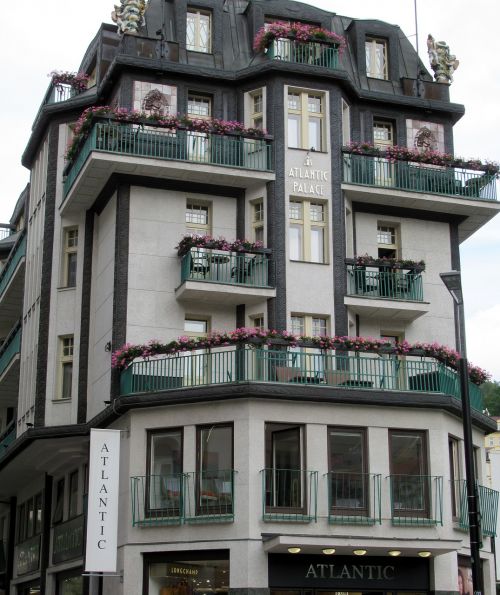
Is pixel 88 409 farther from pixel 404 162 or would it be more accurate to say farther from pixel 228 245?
pixel 404 162

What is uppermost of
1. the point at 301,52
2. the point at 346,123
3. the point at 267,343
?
the point at 301,52

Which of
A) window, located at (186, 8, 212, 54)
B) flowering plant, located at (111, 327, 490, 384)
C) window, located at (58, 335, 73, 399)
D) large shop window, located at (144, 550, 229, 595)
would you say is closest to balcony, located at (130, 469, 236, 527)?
large shop window, located at (144, 550, 229, 595)

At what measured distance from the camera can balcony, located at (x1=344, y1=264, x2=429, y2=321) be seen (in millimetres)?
35812

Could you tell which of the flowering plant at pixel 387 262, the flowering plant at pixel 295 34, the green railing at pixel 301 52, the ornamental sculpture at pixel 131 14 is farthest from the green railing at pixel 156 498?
the ornamental sculpture at pixel 131 14

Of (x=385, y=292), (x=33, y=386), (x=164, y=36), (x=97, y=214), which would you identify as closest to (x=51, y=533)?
(x=33, y=386)

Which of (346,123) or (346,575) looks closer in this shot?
(346,575)

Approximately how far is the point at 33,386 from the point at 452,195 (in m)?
14.6

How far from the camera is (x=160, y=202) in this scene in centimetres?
3584

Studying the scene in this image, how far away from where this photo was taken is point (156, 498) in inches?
1249

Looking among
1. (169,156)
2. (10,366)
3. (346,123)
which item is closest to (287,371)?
(169,156)

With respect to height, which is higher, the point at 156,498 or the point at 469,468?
the point at 156,498

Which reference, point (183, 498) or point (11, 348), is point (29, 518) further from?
point (183, 498)

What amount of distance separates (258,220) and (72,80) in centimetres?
923

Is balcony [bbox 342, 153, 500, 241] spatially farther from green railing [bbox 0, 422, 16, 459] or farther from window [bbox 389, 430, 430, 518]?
green railing [bbox 0, 422, 16, 459]
